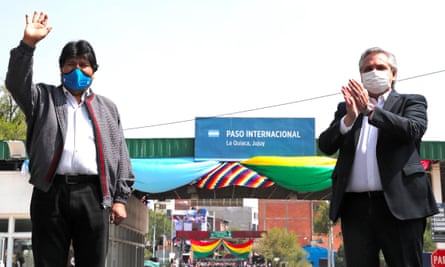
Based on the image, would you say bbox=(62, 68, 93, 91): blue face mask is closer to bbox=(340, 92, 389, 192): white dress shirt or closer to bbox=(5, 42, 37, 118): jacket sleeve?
bbox=(5, 42, 37, 118): jacket sleeve

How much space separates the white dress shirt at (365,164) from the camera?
307 cm

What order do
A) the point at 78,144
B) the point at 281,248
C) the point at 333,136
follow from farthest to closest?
1. the point at 281,248
2. the point at 333,136
3. the point at 78,144

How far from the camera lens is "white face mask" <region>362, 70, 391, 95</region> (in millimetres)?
3173

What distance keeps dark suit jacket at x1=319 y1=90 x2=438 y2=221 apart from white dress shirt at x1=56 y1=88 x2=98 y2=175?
125cm

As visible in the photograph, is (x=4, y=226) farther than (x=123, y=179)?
Yes

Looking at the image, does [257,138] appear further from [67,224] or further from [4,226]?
[67,224]

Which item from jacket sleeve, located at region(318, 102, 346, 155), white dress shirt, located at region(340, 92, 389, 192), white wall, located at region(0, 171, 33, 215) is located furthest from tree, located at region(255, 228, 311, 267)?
white dress shirt, located at region(340, 92, 389, 192)

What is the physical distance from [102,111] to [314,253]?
45.2m

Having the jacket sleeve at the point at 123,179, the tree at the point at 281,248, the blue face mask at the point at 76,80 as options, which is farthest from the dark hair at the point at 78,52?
the tree at the point at 281,248

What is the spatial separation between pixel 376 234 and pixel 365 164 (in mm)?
355

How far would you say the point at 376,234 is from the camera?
304 centimetres

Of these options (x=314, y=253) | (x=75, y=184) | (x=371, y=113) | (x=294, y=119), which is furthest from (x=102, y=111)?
(x=314, y=253)

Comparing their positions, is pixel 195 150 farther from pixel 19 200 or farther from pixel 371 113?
pixel 371 113

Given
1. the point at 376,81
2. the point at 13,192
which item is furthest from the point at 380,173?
the point at 13,192
